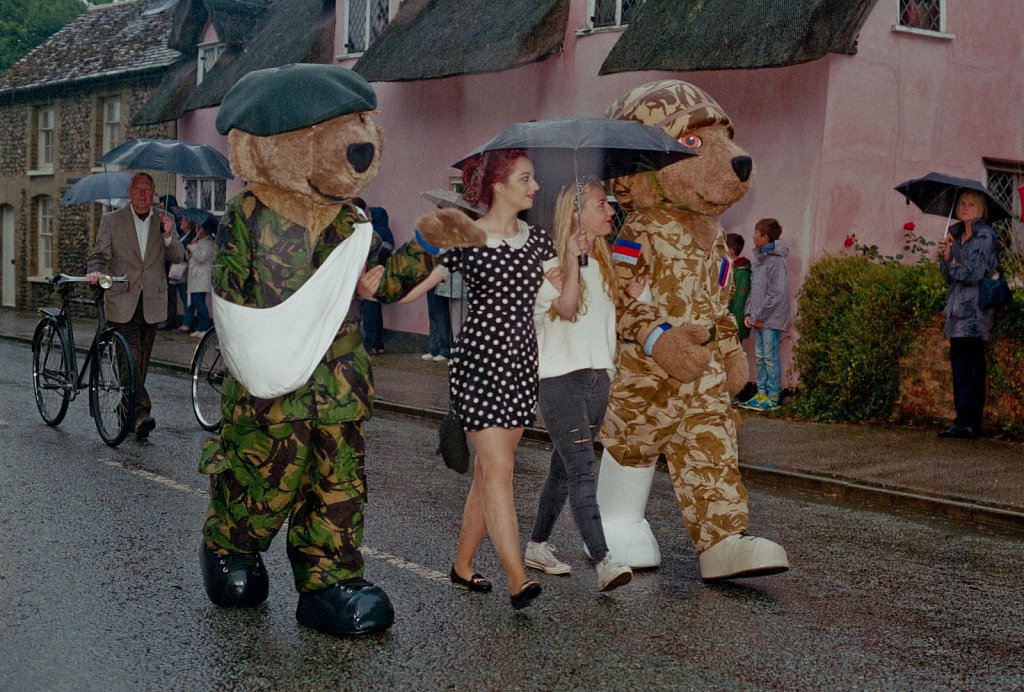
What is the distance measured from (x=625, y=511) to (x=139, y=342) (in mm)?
5244

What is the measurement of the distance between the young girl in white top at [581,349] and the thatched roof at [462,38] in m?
11.0

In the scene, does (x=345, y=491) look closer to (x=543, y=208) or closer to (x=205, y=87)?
(x=543, y=208)

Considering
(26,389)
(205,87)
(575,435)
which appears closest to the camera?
(575,435)

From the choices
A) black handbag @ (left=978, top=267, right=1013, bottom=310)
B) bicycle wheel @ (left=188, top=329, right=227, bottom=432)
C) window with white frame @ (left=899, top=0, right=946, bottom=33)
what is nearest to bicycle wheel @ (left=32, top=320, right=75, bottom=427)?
bicycle wheel @ (left=188, top=329, right=227, bottom=432)

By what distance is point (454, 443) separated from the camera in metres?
5.41

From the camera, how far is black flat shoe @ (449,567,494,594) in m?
5.80

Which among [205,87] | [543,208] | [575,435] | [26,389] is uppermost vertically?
[205,87]

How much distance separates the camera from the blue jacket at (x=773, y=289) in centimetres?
1325

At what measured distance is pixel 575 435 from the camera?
19.0ft

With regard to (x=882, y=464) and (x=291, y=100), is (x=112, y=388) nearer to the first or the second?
(x=291, y=100)

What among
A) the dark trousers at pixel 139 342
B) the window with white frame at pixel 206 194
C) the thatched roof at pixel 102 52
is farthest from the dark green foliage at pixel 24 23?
the dark trousers at pixel 139 342

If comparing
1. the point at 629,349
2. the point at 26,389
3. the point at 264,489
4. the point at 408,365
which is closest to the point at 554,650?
the point at 264,489

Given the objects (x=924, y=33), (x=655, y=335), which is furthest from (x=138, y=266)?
Answer: (x=924, y=33)

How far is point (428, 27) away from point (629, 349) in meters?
13.2
